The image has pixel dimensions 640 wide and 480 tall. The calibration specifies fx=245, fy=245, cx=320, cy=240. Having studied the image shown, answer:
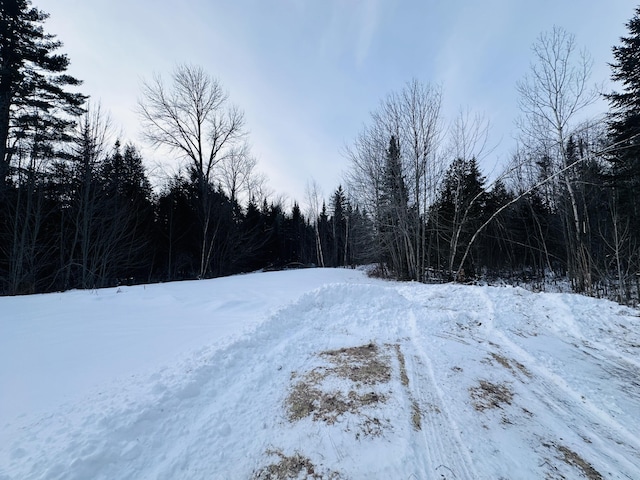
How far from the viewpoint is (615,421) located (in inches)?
94.7

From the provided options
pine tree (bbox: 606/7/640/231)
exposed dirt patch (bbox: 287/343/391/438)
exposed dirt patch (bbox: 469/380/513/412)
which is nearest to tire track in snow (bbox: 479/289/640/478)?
exposed dirt patch (bbox: 469/380/513/412)

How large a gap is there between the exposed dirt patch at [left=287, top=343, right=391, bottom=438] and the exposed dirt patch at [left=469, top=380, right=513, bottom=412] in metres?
0.95

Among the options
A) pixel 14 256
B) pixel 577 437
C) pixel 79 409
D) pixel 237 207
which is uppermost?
pixel 237 207

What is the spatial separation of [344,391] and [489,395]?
1.63 m

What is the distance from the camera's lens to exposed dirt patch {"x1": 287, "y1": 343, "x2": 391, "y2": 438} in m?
2.43

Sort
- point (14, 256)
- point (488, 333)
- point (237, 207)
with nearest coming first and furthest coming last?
1. point (488, 333)
2. point (14, 256)
3. point (237, 207)

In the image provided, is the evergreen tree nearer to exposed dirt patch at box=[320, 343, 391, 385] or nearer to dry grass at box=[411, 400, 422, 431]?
exposed dirt patch at box=[320, 343, 391, 385]

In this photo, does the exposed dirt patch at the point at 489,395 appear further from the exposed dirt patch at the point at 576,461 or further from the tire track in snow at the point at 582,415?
the exposed dirt patch at the point at 576,461

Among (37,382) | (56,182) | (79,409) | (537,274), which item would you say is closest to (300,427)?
(79,409)

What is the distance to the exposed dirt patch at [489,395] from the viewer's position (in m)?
2.60

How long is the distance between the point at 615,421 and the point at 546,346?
5.77 feet

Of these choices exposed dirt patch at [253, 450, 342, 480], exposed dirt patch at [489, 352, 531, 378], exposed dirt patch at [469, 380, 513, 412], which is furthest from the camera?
exposed dirt patch at [489, 352, 531, 378]

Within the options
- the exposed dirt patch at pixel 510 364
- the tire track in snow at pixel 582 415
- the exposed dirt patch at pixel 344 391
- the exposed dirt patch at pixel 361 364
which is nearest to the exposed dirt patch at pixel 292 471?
the exposed dirt patch at pixel 344 391

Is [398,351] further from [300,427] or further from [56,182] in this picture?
[56,182]
